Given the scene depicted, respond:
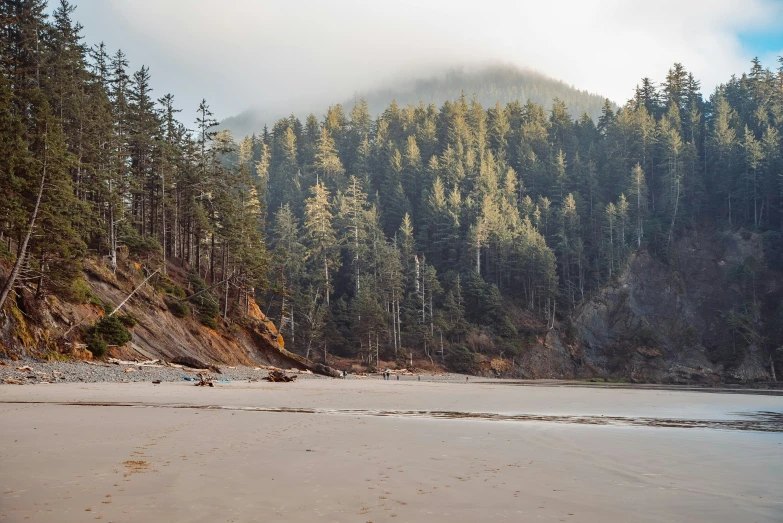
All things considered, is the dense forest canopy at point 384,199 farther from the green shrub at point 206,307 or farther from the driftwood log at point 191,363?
the driftwood log at point 191,363

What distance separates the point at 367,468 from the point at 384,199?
106 meters

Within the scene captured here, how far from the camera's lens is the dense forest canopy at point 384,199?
40219 mm

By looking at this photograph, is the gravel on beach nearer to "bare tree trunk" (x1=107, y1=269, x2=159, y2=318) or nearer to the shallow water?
"bare tree trunk" (x1=107, y1=269, x2=159, y2=318)

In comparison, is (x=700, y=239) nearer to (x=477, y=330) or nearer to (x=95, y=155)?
(x=477, y=330)

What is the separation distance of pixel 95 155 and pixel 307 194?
73.3 metres

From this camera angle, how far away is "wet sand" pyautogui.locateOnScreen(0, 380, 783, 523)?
19.9 ft

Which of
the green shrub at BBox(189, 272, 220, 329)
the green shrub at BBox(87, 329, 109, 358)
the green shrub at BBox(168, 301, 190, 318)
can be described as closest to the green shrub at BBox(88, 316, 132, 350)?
the green shrub at BBox(87, 329, 109, 358)

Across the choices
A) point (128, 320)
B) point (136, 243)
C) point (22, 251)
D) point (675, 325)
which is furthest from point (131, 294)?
point (675, 325)

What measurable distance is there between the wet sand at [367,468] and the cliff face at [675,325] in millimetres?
65552

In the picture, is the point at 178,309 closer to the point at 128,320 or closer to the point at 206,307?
the point at 206,307

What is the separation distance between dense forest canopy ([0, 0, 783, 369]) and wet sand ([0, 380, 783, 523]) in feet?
66.3

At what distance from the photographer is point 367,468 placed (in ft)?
28.1

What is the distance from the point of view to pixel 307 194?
115312 millimetres

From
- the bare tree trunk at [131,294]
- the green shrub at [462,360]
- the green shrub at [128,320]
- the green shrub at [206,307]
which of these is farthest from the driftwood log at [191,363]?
the green shrub at [462,360]
